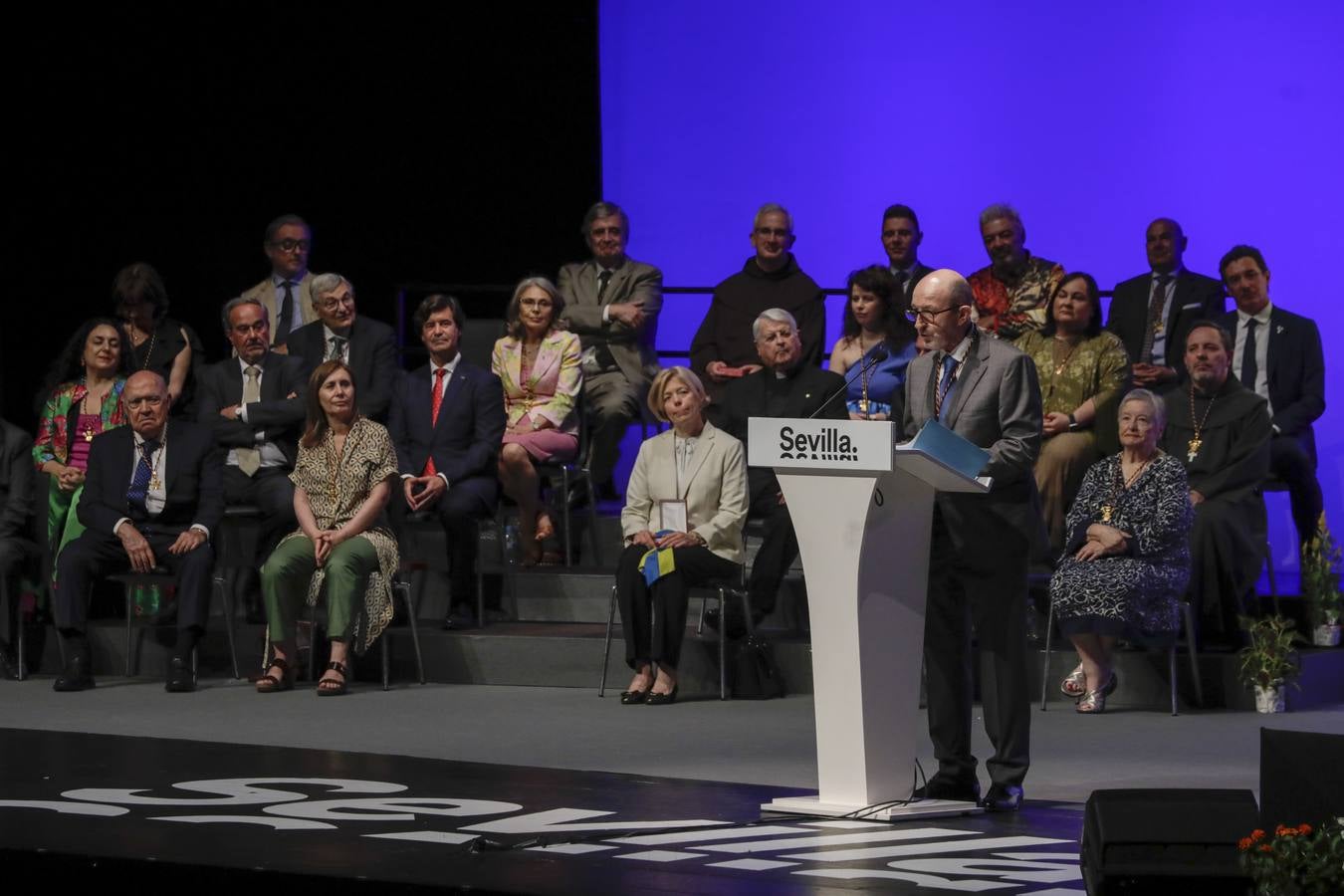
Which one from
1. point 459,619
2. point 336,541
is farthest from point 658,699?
point 336,541

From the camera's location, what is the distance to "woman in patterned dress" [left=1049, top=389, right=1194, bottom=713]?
6.61 metres

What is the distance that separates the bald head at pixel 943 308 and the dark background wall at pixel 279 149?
4.81 m

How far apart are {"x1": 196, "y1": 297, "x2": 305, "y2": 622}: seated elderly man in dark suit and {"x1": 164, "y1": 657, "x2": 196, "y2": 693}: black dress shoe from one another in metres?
0.58

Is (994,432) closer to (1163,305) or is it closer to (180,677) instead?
(1163,305)

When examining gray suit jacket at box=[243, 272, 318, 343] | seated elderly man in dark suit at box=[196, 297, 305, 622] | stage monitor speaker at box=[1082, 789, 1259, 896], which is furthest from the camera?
gray suit jacket at box=[243, 272, 318, 343]

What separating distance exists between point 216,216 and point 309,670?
2.43 metres

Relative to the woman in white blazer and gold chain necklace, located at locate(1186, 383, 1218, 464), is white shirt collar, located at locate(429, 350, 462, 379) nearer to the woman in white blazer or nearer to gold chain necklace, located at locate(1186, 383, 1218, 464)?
the woman in white blazer

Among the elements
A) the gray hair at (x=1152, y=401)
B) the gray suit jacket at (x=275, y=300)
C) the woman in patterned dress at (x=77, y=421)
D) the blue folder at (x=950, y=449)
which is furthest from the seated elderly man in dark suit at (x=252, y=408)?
the blue folder at (x=950, y=449)

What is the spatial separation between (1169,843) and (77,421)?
5605 mm

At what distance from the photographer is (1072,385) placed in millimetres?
7465

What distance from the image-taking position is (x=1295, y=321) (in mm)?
7613

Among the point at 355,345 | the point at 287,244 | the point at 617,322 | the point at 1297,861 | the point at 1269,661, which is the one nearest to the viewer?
the point at 1297,861

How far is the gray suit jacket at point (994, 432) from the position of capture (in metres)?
4.67

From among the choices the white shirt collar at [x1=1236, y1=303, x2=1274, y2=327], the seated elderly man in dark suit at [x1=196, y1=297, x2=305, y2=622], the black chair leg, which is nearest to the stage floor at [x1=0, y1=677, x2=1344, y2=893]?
the black chair leg
